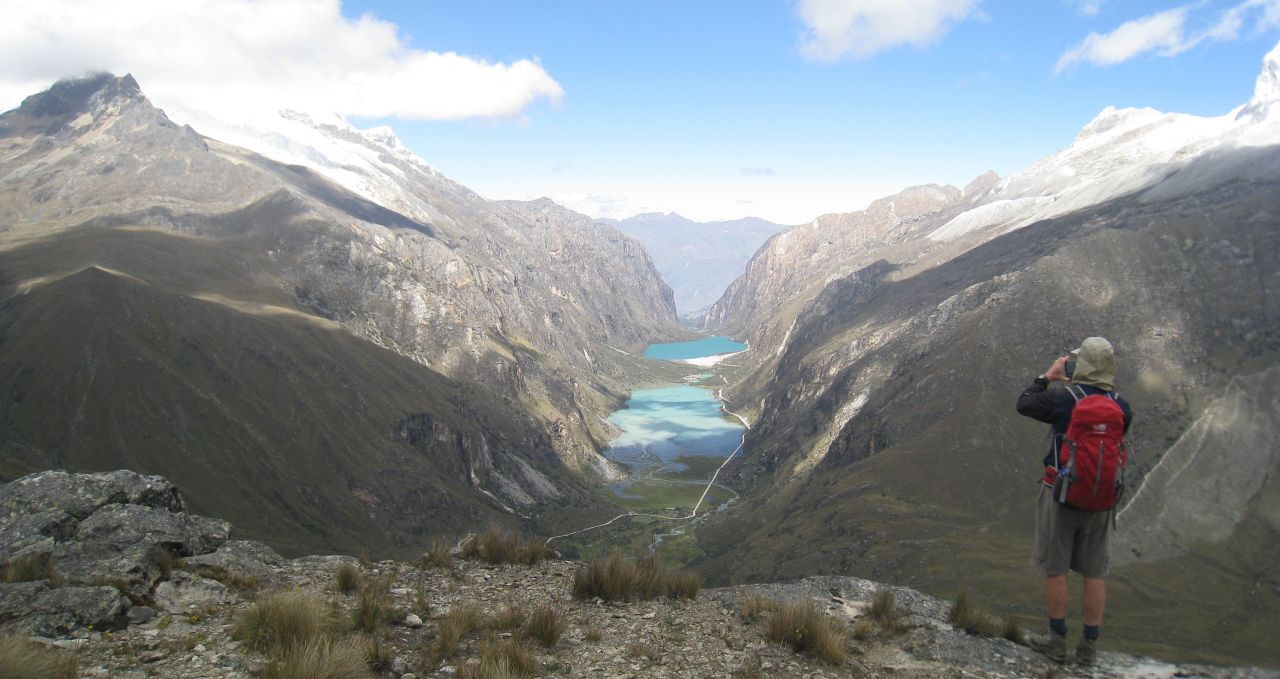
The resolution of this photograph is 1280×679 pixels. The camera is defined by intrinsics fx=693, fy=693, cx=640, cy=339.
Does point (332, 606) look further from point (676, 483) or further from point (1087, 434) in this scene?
point (676, 483)

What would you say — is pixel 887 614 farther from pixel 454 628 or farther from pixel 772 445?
pixel 772 445

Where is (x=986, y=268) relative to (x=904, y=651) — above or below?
above

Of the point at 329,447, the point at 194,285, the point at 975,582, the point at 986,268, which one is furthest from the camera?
the point at 986,268

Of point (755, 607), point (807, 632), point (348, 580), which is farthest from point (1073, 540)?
point (348, 580)

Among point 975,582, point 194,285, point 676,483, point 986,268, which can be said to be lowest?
point 676,483

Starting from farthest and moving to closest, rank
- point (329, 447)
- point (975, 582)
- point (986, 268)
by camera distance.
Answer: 1. point (986, 268)
2. point (329, 447)
3. point (975, 582)

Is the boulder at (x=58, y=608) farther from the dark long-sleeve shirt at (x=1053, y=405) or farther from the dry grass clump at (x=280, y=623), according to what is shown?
the dark long-sleeve shirt at (x=1053, y=405)

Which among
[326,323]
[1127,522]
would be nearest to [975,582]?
[1127,522]
